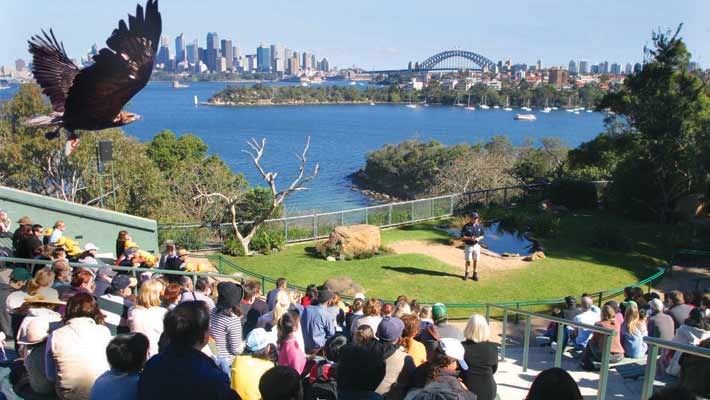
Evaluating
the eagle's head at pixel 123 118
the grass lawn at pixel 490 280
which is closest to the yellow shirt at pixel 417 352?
the eagle's head at pixel 123 118

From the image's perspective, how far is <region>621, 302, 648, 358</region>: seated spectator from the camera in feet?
28.3

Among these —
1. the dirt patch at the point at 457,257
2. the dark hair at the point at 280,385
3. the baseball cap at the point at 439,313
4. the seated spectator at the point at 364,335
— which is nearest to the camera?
the dark hair at the point at 280,385

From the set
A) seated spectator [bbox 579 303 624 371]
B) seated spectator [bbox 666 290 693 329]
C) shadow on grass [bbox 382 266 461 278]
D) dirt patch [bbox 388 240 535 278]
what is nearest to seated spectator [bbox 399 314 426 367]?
seated spectator [bbox 579 303 624 371]

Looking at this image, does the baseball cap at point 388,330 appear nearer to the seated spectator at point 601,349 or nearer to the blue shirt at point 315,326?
the blue shirt at point 315,326

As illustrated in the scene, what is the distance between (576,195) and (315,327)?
786 inches

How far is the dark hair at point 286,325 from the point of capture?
6195mm

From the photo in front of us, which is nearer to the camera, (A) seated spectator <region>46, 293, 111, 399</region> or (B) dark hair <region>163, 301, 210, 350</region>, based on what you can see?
(B) dark hair <region>163, 301, 210, 350</region>

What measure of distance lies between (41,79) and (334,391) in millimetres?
7540

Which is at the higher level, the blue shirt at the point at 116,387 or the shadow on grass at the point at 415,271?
the blue shirt at the point at 116,387

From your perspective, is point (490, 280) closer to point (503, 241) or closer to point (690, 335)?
point (503, 241)

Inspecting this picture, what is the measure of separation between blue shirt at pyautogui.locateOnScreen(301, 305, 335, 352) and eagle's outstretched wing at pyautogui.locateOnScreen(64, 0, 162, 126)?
13.8 ft

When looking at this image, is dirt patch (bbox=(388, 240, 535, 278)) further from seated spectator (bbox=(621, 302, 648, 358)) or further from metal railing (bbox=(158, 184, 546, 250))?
seated spectator (bbox=(621, 302, 648, 358))

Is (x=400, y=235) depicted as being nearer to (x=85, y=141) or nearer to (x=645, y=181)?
(x=645, y=181)

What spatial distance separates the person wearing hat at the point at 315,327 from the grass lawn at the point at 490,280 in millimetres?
7404
